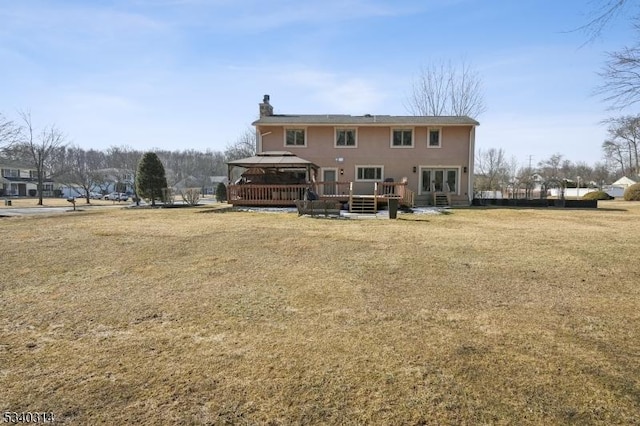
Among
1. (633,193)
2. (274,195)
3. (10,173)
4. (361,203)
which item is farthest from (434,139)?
(10,173)

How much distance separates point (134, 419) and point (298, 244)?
19.6 ft

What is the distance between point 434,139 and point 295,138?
8.36 metres

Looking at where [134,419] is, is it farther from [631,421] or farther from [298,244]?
[298,244]

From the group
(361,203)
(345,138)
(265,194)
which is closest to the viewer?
(361,203)

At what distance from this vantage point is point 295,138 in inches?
905

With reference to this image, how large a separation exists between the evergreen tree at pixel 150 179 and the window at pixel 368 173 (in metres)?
12.9

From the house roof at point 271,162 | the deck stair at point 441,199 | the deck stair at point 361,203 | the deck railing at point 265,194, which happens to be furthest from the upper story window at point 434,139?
the deck railing at point 265,194

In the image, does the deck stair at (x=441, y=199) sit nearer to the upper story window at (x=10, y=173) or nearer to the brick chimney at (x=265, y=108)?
the brick chimney at (x=265, y=108)

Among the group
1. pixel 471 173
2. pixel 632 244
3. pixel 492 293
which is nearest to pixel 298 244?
pixel 492 293

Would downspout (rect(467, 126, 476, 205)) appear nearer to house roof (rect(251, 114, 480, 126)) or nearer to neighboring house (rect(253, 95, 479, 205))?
neighboring house (rect(253, 95, 479, 205))

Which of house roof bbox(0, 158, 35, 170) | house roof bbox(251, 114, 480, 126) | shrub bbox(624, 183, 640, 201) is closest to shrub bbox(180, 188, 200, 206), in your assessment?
house roof bbox(251, 114, 480, 126)

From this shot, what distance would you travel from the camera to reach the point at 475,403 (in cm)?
262

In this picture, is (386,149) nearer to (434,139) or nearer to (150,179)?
(434,139)

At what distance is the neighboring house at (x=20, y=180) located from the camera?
206 ft
